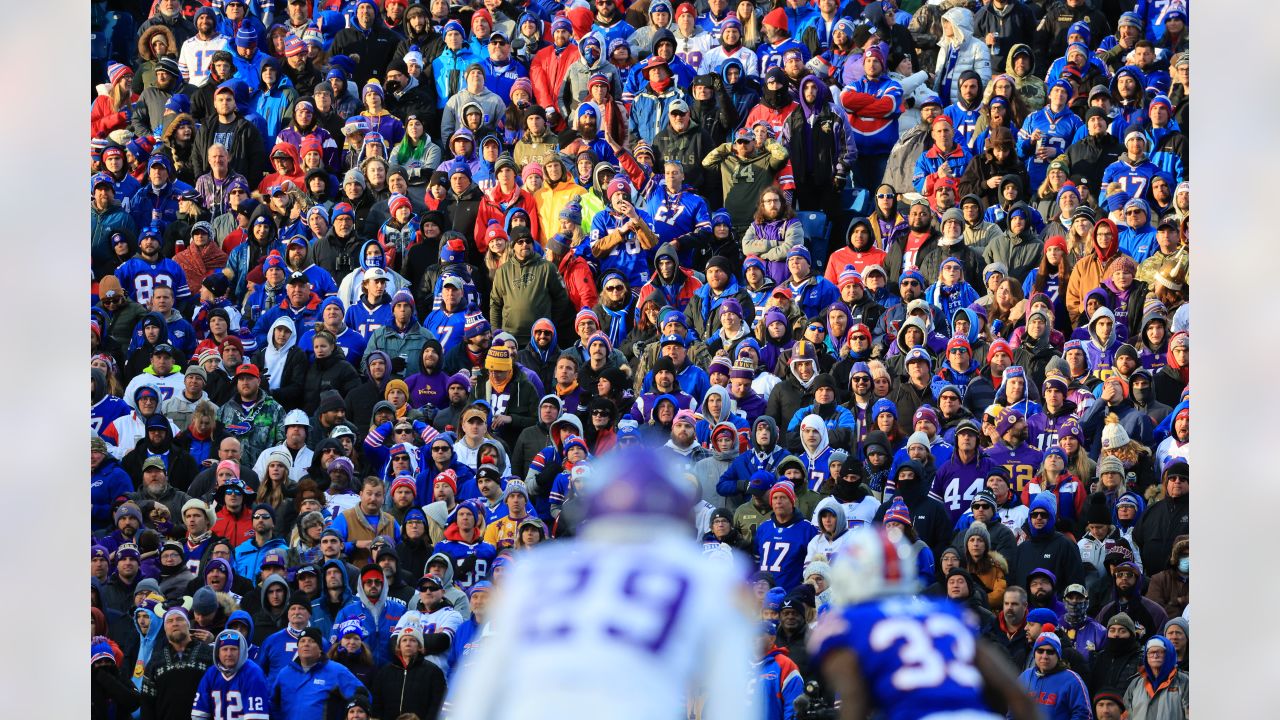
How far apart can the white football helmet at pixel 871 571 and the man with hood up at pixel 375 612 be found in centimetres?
432

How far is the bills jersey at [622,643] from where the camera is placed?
374cm

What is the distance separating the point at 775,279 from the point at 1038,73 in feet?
7.26

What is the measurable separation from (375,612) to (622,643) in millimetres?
4976

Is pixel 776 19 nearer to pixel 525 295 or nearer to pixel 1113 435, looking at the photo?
pixel 525 295

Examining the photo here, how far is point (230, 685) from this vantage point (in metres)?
8.30

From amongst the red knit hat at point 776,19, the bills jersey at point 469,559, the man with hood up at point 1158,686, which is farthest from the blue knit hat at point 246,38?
the man with hood up at point 1158,686

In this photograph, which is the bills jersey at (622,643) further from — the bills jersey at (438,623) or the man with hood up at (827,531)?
the man with hood up at (827,531)

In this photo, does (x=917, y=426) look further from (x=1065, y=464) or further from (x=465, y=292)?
(x=465, y=292)

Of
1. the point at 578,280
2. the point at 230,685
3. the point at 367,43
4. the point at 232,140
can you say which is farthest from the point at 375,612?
the point at 367,43

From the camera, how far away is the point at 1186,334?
30.7 ft

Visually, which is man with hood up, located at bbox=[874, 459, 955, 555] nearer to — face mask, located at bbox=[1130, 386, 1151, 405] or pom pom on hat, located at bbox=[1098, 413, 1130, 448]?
pom pom on hat, located at bbox=[1098, 413, 1130, 448]

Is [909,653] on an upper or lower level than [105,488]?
upper

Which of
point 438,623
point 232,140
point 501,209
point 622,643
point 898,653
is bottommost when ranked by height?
point 438,623
